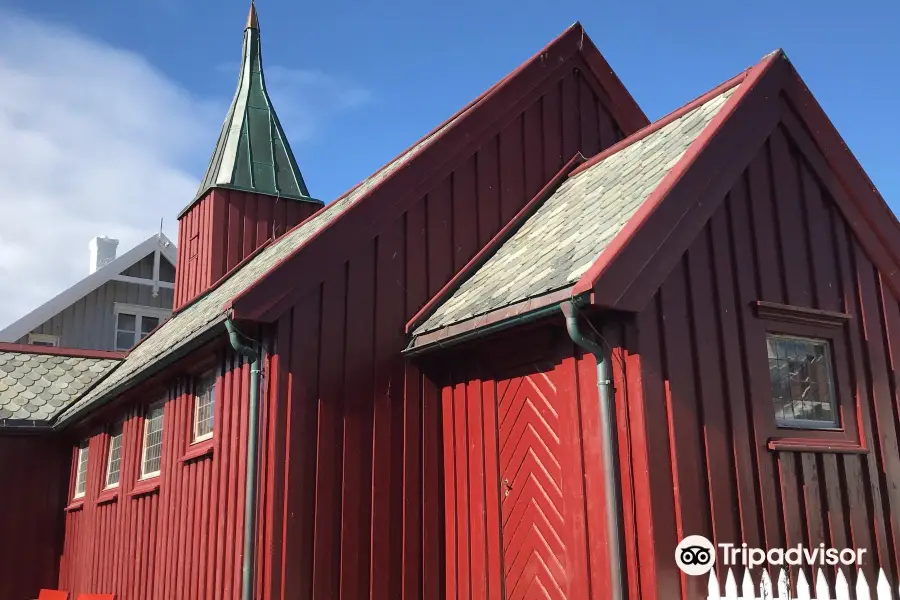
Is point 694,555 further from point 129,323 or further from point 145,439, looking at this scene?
point 129,323

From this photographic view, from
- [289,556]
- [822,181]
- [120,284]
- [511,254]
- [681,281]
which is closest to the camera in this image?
[681,281]

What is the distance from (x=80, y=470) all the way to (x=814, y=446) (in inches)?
449

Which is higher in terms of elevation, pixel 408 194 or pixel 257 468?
pixel 408 194

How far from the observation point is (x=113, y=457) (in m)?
13.0

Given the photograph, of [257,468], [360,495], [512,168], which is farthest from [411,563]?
[512,168]

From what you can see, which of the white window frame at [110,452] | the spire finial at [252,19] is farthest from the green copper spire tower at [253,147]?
the white window frame at [110,452]

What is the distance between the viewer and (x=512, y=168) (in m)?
10.5

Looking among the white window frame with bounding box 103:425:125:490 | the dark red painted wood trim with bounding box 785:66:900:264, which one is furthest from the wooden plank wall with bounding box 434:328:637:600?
the white window frame with bounding box 103:425:125:490

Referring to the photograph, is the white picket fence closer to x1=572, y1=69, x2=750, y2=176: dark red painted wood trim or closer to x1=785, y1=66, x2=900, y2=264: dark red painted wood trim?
x1=785, y1=66, x2=900, y2=264: dark red painted wood trim

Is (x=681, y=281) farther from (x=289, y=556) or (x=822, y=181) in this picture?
(x=289, y=556)

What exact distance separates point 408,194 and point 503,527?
3.58 metres

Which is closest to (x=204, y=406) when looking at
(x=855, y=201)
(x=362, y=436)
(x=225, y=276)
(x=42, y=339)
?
(x=362, y=436)

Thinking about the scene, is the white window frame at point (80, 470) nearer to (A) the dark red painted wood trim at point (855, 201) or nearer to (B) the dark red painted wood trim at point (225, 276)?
(B) the dark red painted wood trim at point (225, 276)

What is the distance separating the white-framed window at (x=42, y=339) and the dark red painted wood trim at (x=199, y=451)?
12569mm
